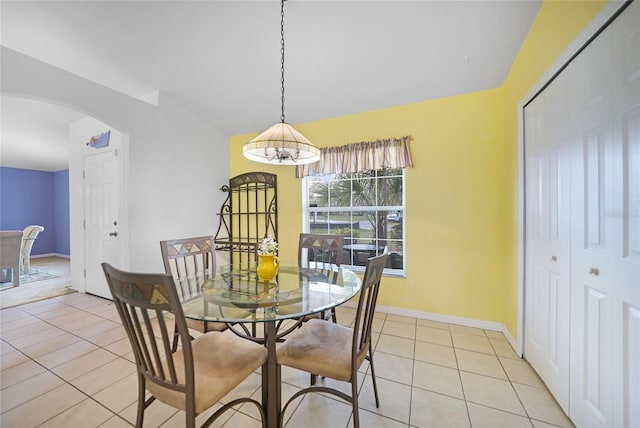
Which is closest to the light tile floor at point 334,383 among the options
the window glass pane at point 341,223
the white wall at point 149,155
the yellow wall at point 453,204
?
the yellow wall at point 453,204

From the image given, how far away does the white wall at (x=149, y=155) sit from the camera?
7.54 feet

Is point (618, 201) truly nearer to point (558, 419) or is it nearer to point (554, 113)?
point (554, 113)

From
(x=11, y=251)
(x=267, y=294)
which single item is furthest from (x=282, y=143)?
(x=11, y=251)

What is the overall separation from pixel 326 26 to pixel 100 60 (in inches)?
93.1

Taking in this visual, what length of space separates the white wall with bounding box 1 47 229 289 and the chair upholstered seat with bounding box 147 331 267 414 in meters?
2.12

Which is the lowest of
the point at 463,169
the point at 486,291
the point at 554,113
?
the point at 486,291

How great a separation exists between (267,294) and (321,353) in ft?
1.56

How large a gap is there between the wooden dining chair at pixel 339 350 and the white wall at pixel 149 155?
2515mm

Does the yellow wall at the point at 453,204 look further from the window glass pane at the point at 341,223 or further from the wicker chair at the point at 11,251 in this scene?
the wicker chair at the point at 11,251

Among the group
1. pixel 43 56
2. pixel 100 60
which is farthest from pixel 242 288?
pixel 43 56

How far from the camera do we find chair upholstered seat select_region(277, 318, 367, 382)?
133 centimetres

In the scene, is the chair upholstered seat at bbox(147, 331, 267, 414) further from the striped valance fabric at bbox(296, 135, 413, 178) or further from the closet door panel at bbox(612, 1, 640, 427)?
the striped valance fabric at bbox(296, 135, 413, 178)

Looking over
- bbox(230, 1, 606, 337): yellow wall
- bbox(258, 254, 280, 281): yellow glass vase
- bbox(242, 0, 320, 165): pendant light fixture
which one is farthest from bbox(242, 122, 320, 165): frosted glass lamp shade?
bbox(230, 1, 606, 337): yellow wall

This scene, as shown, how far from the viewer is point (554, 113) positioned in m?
1.64
